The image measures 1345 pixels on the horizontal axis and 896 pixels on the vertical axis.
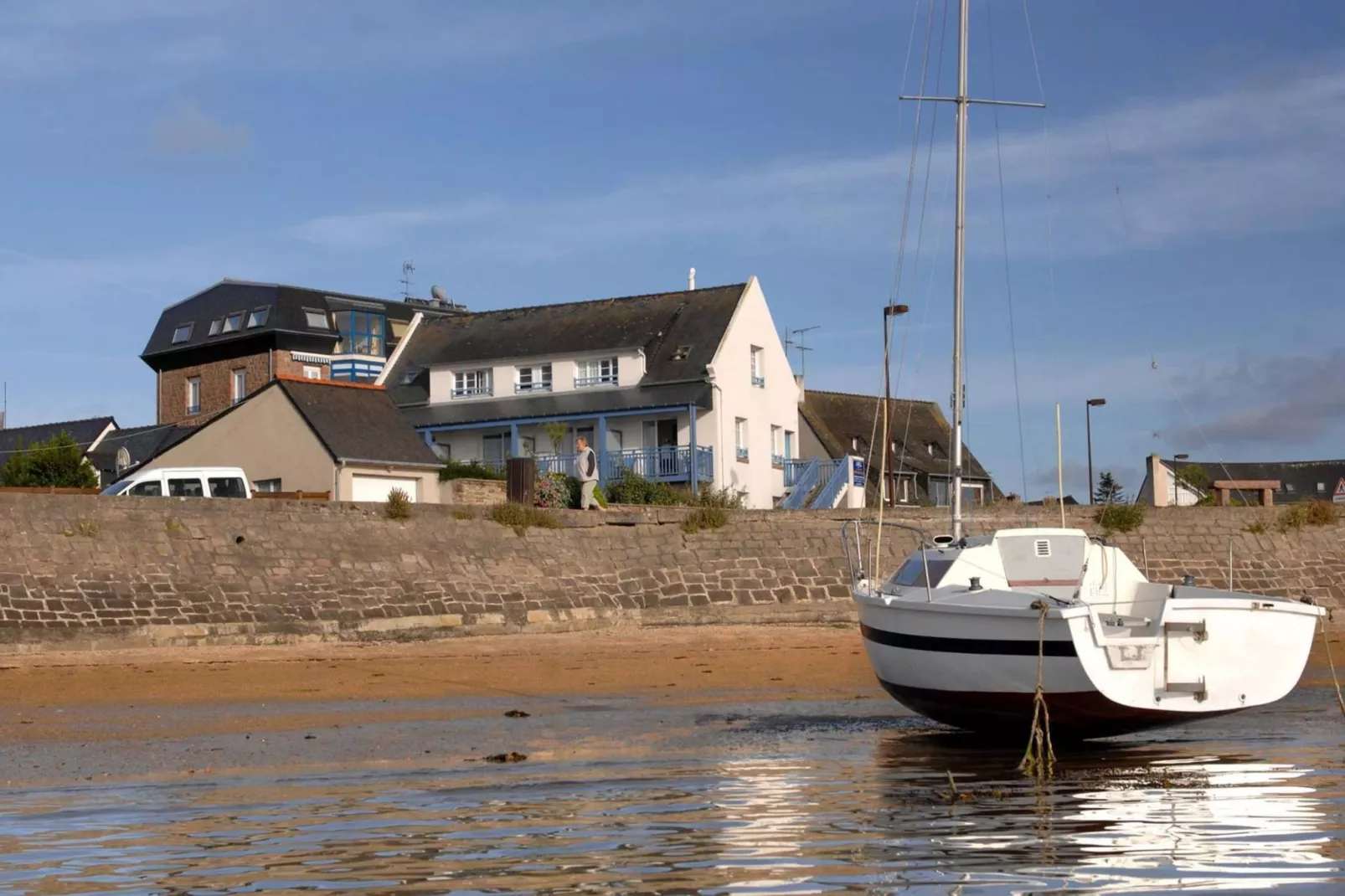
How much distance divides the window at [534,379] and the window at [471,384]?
3.42 feet

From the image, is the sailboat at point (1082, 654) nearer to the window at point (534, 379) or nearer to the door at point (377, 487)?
the door at point (377, 487)

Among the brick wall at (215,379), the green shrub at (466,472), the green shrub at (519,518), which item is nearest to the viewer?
the green shrub at (519,518)

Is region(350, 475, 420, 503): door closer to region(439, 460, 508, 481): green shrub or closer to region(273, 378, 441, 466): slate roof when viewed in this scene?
region(273, 378, 441, 466): slate roof

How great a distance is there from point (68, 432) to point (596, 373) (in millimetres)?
22097

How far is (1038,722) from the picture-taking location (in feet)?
35.4

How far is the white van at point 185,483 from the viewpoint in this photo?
2422 cm

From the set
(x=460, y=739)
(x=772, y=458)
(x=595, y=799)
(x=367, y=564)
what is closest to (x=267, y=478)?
(x=367, y=564)

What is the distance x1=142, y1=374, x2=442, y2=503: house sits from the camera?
32719 millimetres

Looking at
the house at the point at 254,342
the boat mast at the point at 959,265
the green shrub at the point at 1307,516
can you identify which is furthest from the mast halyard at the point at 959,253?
Result: the house at the point at 254,342

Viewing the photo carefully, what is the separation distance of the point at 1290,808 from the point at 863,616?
4.50 metres

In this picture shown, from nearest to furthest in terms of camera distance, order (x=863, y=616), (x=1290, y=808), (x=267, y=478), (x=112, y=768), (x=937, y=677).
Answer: (x=1290, y=808), (x=112, y=768), (x=937, y=677), (x=863, y=616), (x=267, y=478)

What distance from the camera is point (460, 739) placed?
479 inches

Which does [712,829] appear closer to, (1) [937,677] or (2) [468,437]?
(1) [937,677]

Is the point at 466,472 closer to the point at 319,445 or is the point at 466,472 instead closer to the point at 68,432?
the point at 319,445
